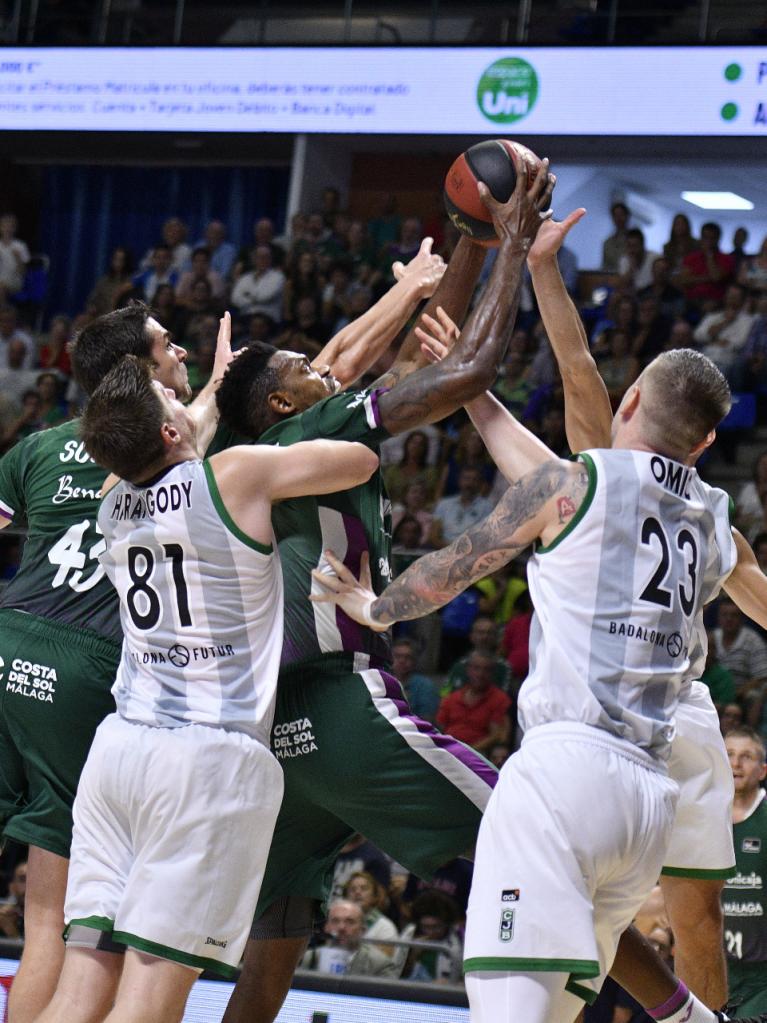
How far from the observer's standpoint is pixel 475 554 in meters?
3.81

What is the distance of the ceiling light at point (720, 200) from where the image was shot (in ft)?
60.8

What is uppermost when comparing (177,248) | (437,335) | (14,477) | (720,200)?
(720,200)

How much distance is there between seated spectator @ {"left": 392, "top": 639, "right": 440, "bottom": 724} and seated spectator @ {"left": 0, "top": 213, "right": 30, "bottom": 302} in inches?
377

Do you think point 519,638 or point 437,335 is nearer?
point 437,335

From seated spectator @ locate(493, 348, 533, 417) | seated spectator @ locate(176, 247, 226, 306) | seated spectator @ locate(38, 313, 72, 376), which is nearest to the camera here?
seated spectator @ locate(493, 348, 533, 417)

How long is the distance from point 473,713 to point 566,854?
5.82 meters

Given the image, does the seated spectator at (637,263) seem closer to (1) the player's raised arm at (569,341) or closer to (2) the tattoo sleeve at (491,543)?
(1) the player's raised arm at (569,341)

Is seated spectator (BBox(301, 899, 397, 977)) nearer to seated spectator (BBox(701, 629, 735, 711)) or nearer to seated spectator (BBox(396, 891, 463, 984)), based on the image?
seated spectator (BBox(396, 891, 463, 984))

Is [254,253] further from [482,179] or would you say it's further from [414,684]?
[482,179]

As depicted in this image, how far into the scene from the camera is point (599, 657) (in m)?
3.54

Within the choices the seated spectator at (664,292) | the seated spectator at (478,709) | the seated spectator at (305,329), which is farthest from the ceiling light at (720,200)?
the seated spectator at (478,709)

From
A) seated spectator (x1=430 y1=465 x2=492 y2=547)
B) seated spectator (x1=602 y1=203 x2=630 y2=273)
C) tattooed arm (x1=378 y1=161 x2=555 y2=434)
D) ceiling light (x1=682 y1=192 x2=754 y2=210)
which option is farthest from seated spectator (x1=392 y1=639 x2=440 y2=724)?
ceiling light (x1=682 y1=192 x2=754 y2=210)

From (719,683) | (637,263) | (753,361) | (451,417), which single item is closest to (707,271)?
(637,263)

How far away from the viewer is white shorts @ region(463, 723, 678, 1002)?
336 cm
